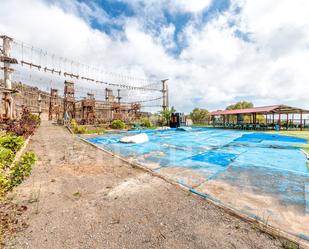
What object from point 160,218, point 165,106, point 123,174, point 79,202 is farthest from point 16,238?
point 165,106

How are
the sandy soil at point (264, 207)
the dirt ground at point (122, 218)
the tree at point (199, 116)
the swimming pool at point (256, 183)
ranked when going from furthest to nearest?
the tree at point (199, 116) → the swimming pool at point (256, 183) → the sandy soil at point (264, 207) → the dirt ground at point (122, 218)

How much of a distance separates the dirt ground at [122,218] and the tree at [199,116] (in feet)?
126

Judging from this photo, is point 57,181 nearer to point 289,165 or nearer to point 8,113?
point 289,165

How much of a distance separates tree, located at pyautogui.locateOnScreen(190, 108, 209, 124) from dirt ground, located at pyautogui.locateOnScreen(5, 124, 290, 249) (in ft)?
126

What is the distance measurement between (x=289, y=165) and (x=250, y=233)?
5.06 metres

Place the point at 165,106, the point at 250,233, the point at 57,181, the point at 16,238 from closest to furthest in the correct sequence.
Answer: the point at 16,238
the point at 250,233
the point at 57,181
the point at 165,106

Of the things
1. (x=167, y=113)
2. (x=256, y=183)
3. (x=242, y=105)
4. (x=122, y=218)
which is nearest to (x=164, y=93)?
(x=167, y=113)

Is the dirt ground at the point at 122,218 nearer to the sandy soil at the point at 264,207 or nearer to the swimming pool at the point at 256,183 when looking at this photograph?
the sandy soil at the point at 264,207

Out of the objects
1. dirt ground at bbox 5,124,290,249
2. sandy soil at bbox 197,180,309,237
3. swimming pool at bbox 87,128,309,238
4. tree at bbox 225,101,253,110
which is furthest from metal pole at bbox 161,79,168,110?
tree at bbox 225,101,253,110

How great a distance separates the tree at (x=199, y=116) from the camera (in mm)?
39931

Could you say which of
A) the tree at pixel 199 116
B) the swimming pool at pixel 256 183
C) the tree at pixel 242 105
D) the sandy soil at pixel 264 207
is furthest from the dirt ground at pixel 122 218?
the tree at pixel 242 105

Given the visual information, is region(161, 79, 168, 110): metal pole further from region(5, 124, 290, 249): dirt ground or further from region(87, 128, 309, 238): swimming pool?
region(5, 124, 290, 249): dirt ground

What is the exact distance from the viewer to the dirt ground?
2.06 meters

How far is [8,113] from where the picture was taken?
424 inches
